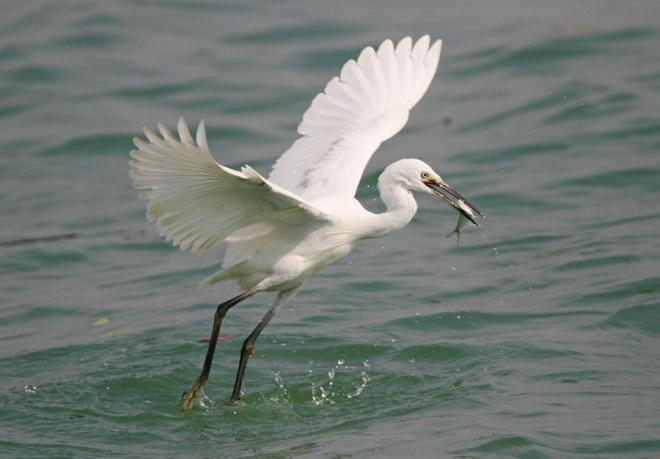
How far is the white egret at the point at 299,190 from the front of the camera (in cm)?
675

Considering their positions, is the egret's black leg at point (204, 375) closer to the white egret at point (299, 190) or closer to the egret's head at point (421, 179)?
the white egret at point (299, 190)

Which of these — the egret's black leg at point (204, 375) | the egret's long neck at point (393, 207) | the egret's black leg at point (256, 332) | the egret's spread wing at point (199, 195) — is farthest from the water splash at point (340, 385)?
the egret's spread wing at point (199, 195)

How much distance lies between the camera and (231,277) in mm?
8148

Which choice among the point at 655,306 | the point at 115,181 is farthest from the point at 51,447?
the point at 115,181

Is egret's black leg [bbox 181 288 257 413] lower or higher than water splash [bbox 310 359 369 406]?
higher

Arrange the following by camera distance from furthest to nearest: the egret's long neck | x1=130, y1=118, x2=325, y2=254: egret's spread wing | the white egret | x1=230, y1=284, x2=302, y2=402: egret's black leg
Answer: x1=230, y1=284, x2=302, y2=402: egret's black leg, the egret's long neck, the white egret, x1=130, y1=118, x2=325, y2=254: egret's spread wing

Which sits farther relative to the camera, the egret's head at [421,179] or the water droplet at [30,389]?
the water droplet at [30,389]

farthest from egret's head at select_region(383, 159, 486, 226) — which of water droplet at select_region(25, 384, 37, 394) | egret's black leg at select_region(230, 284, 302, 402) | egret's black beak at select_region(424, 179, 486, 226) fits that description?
water droplet at select_region(25, 384, 37, 394)

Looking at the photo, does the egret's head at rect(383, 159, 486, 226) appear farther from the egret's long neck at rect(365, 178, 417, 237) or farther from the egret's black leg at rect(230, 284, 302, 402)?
the egret's black leg at rect(230, 284, 302, 402)

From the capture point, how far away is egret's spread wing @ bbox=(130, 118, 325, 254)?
6500 millimetres

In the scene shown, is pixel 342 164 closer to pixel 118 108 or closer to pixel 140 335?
pixel 140 335

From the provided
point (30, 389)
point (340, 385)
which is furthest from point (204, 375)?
point (30, 389)

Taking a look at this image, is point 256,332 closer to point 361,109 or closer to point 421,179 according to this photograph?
point 421,179

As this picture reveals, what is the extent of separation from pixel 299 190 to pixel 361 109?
3.06 feet
